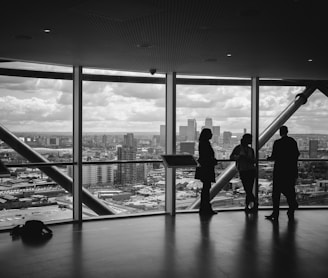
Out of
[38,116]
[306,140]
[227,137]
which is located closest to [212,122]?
[227,137]

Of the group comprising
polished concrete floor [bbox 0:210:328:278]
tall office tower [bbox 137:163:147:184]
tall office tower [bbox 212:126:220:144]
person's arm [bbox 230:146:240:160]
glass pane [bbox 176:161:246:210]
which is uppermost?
tall office tower [bbox 212:126:220:144]

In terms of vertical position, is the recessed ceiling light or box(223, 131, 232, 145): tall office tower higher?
the recessed ceiling light

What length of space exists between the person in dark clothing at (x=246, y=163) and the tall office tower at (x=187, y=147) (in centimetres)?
98

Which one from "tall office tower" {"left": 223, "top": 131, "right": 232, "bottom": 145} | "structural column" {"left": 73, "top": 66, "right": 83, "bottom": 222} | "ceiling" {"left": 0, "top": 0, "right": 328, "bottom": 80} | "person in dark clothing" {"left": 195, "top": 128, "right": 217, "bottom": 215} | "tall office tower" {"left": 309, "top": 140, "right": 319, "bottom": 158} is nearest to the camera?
"ceiling" {"left": 0, "top": 0, "right": 328, "bottom": 80}

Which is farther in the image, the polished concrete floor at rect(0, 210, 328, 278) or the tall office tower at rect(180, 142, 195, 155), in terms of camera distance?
the tall office tower at rect(180, 142, 195, 155)

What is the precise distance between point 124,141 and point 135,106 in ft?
2.81

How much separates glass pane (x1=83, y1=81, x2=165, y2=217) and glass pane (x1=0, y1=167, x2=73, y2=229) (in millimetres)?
653

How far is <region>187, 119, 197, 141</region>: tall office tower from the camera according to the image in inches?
372

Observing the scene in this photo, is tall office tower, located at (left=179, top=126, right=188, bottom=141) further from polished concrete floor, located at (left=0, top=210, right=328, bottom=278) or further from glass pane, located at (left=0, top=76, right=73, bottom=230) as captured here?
glass pane, located at (left=0, top=76, right=73, bottom=230)

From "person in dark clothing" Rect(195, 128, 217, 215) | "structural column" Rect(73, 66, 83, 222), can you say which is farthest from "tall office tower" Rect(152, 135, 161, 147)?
"structural column" Rect(73, 66, 83, 222)

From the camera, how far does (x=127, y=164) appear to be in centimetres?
896

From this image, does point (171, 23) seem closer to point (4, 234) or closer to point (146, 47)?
point (146, 47)

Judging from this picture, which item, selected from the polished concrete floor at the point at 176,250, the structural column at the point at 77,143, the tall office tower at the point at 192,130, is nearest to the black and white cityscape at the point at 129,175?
the tall office tower at the point at 192,130

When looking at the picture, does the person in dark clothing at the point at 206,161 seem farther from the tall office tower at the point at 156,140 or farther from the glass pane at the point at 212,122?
the tall office tower at the point at 156,140
